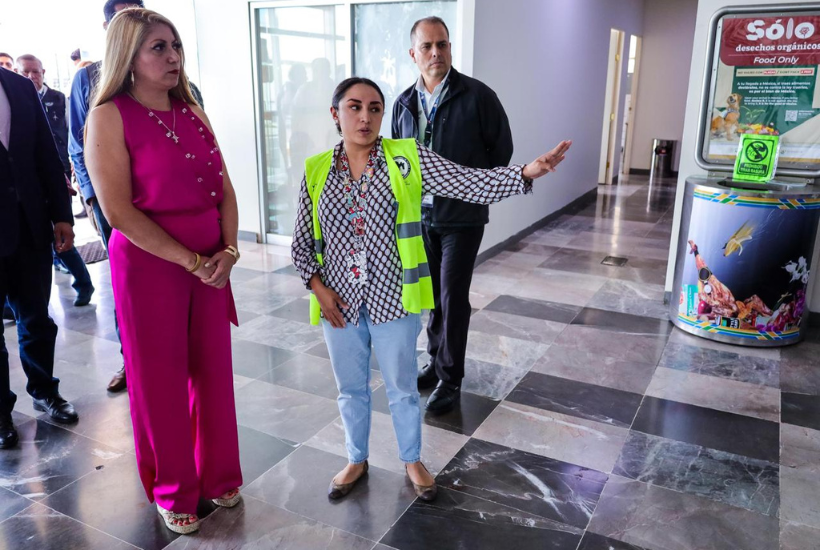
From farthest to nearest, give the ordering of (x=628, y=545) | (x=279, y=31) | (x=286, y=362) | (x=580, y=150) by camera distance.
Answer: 1. (x=580, y=150)
2. (x=279, y=31)
3. (x=286, y=362)
4. (x=628, y=545)

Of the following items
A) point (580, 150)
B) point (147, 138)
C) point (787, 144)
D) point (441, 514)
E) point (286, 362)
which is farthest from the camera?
point (580, 150)

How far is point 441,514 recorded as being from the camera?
7.79ft

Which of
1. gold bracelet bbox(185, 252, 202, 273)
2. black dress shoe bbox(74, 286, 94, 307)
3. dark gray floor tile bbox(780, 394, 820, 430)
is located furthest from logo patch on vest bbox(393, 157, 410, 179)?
black dress shoe bbox(74, 286, 94, 307)

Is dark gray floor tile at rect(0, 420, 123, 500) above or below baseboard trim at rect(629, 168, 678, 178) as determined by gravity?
below

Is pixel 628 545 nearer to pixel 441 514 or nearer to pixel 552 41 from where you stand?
pixel 441 514

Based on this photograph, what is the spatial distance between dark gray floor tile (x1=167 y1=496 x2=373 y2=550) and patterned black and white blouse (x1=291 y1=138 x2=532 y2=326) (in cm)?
76

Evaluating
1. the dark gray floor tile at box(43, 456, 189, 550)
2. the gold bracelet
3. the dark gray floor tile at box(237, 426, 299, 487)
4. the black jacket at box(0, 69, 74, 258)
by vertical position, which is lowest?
the dark gray floor tile at box(43, 456, 189, 550)

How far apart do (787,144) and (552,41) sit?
332cm

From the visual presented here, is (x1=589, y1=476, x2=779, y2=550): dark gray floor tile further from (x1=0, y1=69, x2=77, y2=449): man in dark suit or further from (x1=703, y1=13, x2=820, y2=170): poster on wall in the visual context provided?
(x1=703, y1=13, x2=820, y2=170): poster on wall

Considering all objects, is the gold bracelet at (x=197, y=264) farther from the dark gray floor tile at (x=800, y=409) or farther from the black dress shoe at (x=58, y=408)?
the dark gray floor tile at (x=800, y=409)

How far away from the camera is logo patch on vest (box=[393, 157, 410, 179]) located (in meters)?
2.17

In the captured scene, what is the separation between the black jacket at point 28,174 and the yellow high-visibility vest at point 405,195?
144 centimetres

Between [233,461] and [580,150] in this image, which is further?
[580,150]

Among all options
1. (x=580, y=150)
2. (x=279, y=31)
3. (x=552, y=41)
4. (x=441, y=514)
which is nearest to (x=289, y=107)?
(x=279, y=31)
